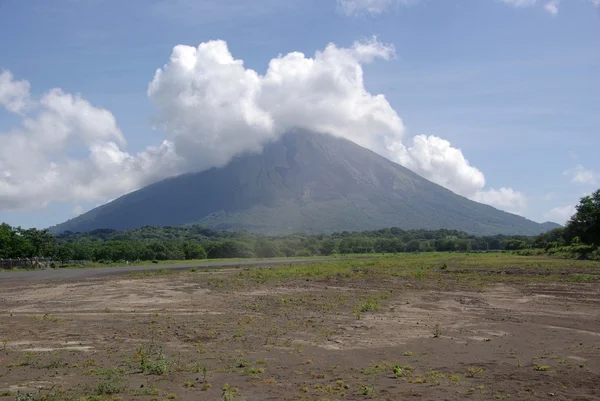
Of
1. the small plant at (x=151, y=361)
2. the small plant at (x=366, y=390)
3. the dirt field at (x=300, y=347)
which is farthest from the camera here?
the small plant at (x=151, y=361)

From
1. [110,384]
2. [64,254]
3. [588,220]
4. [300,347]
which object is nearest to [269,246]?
[64,254]

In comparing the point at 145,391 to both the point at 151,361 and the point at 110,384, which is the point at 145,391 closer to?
the point at 110,384

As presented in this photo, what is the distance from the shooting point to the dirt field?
34.1ft

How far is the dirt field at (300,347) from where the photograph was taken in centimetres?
1041

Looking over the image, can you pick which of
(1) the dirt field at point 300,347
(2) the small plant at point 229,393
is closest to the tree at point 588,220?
(1) the dirt field at point 300,347

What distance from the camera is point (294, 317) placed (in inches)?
772

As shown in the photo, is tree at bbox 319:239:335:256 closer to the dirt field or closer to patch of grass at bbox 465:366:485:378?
the dirt field

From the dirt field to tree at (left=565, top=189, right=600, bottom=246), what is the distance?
54888 mm

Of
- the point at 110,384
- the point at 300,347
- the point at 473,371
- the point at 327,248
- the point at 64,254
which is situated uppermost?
the point at 327,248

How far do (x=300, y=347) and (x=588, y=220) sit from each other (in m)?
74.3

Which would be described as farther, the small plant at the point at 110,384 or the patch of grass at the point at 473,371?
the patch of grass at the point at 473,371

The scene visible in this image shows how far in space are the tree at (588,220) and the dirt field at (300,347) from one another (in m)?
54.9

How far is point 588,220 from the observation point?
251 feet

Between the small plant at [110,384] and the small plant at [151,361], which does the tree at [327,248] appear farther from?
the small plant at [110,384]
